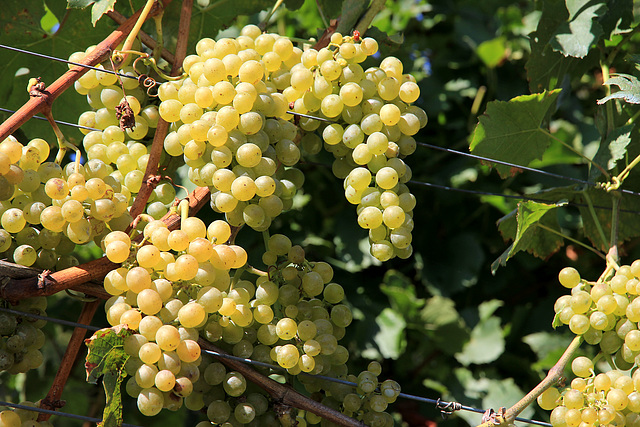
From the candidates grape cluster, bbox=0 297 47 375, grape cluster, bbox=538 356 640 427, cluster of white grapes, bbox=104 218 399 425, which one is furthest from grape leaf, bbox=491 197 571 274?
grape cluster, bbox=0 297 47 375

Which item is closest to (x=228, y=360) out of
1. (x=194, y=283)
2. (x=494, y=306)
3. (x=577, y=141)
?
(x=194, y=283)

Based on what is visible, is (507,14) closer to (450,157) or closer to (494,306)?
(450,157)

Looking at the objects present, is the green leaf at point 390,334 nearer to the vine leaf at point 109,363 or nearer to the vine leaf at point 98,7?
the vine leaf at point 109,363

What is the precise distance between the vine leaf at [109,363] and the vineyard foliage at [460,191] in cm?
60

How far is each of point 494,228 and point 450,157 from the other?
273mm

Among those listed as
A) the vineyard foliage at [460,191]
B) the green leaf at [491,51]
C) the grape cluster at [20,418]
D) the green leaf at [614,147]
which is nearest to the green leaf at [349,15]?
the vineyard foliage at [460,191]

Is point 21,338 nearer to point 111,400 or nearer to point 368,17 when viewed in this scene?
point 111,400

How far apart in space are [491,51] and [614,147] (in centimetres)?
95

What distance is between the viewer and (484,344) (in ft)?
5.89

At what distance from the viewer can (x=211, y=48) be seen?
905 millimetres

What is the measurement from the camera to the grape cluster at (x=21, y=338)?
2.65ft

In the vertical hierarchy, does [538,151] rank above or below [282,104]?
below

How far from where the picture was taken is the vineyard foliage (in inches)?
45.7

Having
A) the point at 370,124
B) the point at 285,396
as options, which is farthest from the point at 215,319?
the point at 370,124
